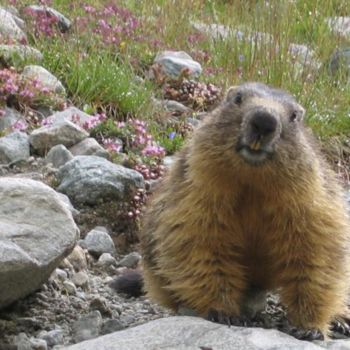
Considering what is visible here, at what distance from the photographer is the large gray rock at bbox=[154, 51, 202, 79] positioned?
892 cm

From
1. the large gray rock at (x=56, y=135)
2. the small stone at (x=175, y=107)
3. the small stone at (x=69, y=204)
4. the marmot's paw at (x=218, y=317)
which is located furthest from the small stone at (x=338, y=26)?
the marmot's paw at (x=218, y=317)

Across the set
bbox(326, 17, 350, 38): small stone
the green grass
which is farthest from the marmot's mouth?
bbox(326, 17, 350, 38): small stone

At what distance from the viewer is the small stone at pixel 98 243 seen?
563cm

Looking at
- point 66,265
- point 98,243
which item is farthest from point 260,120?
point 98,243

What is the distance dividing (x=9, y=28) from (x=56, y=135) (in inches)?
90.2

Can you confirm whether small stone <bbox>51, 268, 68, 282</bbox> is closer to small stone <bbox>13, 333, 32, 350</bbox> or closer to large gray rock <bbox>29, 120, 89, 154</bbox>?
small stone <bbox>13, 333, 32, 350</bbox>

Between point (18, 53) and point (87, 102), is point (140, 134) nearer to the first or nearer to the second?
point (87, 102)

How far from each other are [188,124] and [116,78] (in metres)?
0.71

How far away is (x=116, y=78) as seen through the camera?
313 inches

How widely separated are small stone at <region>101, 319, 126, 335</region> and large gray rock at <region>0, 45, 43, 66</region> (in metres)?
3.82

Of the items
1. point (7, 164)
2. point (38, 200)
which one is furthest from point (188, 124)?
point (38, 200)

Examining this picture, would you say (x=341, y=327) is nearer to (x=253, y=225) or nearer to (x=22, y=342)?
(x=253, y=225)

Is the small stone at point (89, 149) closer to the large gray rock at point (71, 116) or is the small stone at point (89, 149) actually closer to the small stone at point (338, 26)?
the large gray rock at point (71, 116)

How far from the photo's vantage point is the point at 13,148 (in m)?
6.65
